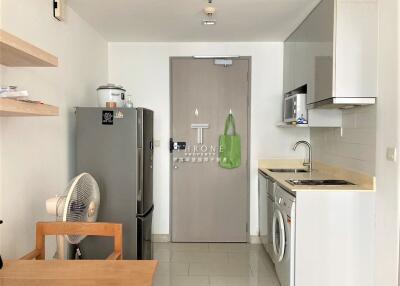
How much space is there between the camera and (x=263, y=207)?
3.72m

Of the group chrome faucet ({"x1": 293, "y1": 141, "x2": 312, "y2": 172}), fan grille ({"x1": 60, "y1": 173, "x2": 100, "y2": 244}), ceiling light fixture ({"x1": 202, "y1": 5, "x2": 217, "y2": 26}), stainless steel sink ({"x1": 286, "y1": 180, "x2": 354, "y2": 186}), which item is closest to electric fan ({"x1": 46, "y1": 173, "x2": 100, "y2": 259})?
fan grille ({"x1": 60, "y1": 173, "x2": 100, "y2": 244})

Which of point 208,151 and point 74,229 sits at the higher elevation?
point 208,151

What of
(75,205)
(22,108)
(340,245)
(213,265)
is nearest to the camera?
(22,108)

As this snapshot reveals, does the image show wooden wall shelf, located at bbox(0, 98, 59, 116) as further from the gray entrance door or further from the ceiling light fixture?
the gray entrance door

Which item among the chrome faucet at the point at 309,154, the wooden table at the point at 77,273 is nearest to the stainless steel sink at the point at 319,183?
the chrome faucet at the point at 309,154

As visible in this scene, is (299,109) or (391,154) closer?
(391,154)

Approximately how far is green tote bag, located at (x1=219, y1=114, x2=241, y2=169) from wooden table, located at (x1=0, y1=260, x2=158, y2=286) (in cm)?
258

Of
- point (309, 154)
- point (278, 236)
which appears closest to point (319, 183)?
point (278, 236)

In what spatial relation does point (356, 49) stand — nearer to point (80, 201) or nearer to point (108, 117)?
point (108, 117)

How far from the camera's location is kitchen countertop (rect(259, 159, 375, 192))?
248cm

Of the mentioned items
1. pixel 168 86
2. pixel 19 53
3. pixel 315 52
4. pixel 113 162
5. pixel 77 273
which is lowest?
pixel 77 273

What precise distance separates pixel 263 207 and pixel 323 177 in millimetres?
796

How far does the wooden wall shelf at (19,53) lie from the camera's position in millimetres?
1411

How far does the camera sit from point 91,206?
2.09 m
